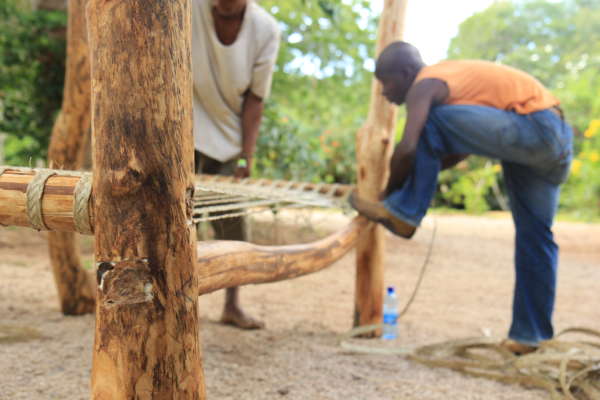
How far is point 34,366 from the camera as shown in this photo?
186 centimetres

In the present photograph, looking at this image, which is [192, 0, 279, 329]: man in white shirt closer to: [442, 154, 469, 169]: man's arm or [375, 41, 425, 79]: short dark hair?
[375, 41, 425, 79]: short dark hair

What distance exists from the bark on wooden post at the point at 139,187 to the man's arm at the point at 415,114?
50.6 inches

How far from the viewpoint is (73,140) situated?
2.46 metres

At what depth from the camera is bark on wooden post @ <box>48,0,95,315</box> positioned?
7.84 ft

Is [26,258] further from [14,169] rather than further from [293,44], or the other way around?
[14,169]

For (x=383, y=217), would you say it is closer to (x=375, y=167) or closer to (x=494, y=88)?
(x=375, y=167)

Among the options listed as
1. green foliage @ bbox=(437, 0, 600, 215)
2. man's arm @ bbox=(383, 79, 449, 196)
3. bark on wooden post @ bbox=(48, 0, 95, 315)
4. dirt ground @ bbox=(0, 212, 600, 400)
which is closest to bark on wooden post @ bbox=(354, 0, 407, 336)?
dirt ground @ bbox=(0, 212, 600, 400)

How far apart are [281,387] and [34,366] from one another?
83 cm

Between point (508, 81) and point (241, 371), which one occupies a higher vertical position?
point (508, 81)

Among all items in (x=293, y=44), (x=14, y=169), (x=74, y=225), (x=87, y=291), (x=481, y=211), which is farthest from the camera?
(x=481, y=211)

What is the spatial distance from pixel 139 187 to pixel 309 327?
2.14 meters

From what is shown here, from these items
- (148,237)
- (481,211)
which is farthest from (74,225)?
(481,211)

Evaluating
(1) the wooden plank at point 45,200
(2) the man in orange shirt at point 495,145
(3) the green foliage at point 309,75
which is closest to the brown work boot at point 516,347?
(2) the man in orange shirt at point 495,145

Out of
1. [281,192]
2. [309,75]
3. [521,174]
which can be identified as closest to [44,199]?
[281,192]
